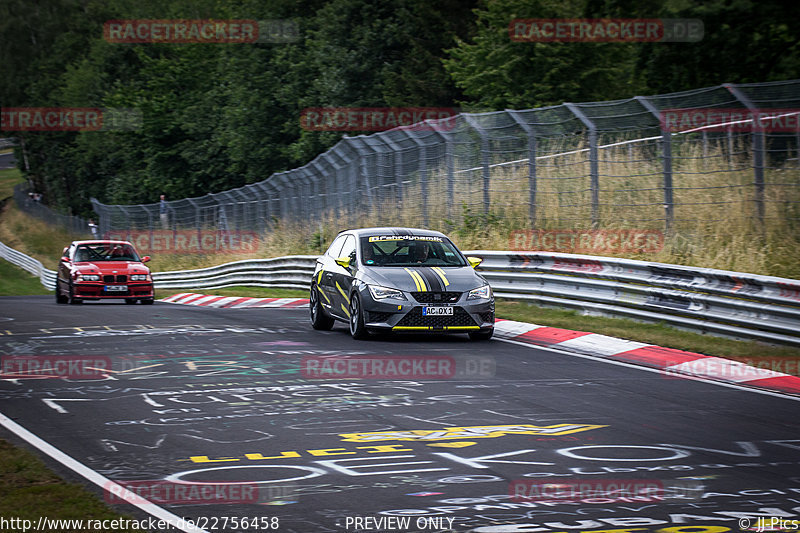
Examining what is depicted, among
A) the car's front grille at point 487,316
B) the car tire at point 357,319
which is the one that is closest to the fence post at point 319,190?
the car tire at point 357,319

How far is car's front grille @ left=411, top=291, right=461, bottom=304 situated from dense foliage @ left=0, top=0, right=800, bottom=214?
25.9 metres

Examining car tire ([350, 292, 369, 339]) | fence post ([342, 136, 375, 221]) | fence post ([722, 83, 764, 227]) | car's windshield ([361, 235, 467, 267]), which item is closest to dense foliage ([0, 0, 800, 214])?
fence post ([342, 136, 375, 221])

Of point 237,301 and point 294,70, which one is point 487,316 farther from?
point 294,70

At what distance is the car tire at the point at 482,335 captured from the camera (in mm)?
13188

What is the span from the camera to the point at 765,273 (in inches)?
523

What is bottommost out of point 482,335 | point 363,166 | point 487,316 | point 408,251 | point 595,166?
point 482,335

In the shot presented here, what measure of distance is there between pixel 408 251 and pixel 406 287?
4.10 ft

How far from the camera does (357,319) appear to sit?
13242 mm

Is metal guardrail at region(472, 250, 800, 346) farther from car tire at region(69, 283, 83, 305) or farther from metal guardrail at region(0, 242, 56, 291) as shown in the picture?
metal guardrail at region(0, 242, 56, 291)

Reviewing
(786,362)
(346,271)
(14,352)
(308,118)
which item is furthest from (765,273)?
(308,118)

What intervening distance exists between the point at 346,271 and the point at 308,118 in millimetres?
37760

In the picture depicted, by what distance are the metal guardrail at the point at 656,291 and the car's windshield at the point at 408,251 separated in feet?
7.84

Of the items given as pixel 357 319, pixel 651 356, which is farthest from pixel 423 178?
pixel 651 356

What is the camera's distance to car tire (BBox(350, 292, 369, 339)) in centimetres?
1313
